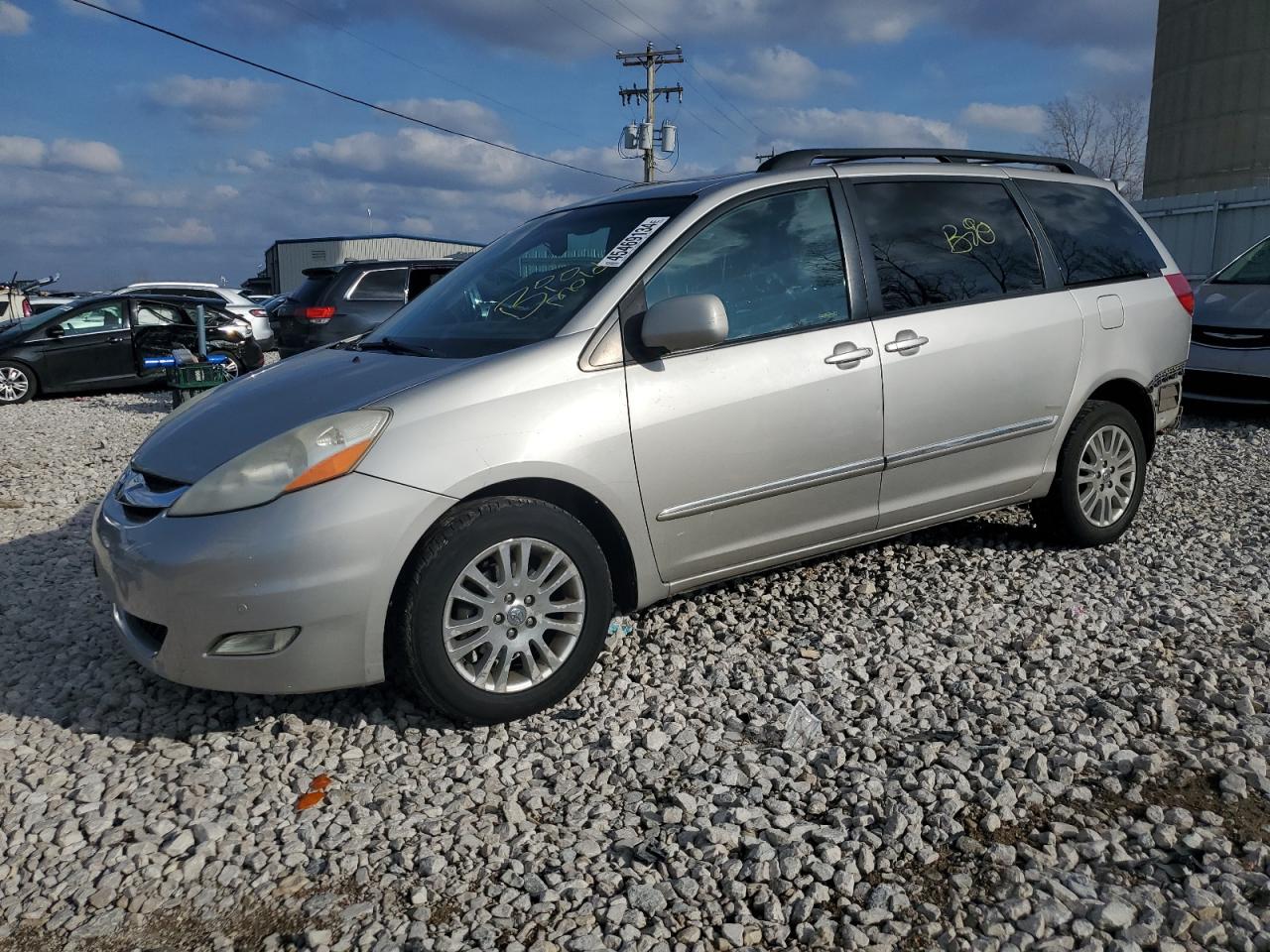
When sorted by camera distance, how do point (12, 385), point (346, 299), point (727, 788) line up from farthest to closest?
point (12, 385) → point (346, 299) → point (727, 788)

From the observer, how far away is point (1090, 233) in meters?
4.96

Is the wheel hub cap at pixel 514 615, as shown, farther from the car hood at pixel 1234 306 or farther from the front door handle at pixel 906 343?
the car hood at pixel 1234 306

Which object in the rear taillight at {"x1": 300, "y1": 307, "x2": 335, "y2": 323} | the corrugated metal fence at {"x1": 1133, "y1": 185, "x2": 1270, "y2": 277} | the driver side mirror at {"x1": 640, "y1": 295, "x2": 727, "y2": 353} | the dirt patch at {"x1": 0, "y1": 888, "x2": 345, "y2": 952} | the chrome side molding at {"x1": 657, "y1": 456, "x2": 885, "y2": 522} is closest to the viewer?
the dirt patch at {"x1": 0, "y1": 888, "x2": 345, "y2": 952}

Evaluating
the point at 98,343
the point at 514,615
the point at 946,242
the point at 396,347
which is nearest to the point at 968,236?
the point at 946,242

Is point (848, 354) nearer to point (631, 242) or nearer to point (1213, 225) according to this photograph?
point (631, 242)

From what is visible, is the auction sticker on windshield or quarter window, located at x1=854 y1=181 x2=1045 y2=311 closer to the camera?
the auction sticker on windshield

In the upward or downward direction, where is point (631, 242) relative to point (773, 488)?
upward

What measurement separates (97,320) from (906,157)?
43.1 feet

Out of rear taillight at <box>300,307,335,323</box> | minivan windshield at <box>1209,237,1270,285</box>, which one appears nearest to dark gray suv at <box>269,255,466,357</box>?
rear taillight at <box>300,307,335,323</box>

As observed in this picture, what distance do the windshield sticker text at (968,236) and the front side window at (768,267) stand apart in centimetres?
67

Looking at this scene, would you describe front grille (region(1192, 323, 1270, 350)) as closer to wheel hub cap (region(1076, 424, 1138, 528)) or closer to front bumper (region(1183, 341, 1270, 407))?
front bumper (region(1183, 341, 1270, 407))

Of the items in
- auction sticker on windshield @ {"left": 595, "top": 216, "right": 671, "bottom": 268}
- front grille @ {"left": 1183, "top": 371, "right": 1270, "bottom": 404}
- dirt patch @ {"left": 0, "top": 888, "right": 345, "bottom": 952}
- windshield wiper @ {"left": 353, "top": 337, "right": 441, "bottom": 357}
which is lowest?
front grille @ {"left": 1183, "top": 371, "right": 1270, "bottom": 404}

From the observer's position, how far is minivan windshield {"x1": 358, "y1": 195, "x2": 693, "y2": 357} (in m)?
3.70

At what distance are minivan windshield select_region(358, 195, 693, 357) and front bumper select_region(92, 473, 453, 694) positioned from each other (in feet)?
2.63
